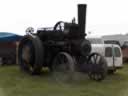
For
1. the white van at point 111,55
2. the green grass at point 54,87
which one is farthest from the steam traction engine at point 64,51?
the white van at point 111,55

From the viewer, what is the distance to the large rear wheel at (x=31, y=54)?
42.1ft

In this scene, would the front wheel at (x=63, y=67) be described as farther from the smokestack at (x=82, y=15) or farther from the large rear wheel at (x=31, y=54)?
the smokestack at (x=82, y=15)

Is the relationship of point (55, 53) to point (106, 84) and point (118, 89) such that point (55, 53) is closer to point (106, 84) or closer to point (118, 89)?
point (106, 84)

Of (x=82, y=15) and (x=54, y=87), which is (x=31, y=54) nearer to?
(x=82, y=15)

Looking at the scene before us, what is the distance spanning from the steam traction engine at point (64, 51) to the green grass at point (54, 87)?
1.55 feet

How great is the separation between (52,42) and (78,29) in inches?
46.5

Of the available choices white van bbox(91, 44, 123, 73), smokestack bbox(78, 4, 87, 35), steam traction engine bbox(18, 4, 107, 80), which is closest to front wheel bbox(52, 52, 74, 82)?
steam traction engine bbox(18, 4, 107, 80)

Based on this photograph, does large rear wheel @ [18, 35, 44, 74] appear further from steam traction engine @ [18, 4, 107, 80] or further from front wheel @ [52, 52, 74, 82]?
front wheel @ [52, 52, 74, 82]

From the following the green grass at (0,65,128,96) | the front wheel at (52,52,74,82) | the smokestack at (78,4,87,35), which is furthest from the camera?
the smokestack at (78,4,87,35)

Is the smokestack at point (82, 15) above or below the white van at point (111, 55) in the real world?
above

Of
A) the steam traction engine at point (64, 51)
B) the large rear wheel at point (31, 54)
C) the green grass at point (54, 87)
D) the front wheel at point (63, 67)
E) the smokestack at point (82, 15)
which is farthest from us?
the large rear wheel at point (31, 54)

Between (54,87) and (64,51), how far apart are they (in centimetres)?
250

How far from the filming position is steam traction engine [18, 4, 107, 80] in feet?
40.5

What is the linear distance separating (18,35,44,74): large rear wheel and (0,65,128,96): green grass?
1.35 feet
